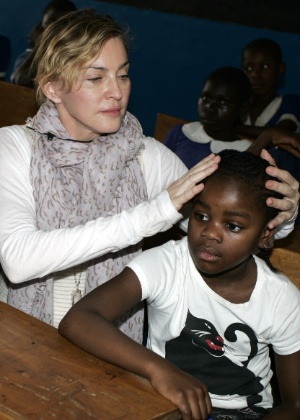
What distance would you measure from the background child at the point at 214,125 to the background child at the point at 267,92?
56 centimetres

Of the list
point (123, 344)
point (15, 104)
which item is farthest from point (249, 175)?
point (15, 104)

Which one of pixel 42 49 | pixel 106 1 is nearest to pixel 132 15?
pixel 106 1

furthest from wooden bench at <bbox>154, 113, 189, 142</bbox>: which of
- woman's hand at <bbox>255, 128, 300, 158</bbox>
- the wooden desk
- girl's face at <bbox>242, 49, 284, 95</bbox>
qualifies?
the wooden desk

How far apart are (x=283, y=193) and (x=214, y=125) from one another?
176 cm

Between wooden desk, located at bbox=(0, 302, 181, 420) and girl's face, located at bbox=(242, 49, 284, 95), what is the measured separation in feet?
10.2

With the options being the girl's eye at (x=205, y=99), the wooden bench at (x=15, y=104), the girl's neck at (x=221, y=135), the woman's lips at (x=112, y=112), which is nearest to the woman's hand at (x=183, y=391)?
the woman's lips at (x=112, y=112)

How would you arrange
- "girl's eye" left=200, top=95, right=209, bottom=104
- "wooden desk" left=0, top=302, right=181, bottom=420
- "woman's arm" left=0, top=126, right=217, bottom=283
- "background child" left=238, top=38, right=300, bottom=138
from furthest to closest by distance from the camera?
"background child" left=238, top=38, right=300, bottom=138 → "girl's eye" left=200, top=95, right=209, bottom=104 → "woman's arm" left=0, top=126, right=217, bottom=283 → "wooden desk" left=0, top=302, right=181, bottom=420

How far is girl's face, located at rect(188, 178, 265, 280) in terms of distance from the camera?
186 cm

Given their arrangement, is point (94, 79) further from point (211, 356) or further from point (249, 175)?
point (211, 356)

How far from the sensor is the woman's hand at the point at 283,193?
1.92 meters

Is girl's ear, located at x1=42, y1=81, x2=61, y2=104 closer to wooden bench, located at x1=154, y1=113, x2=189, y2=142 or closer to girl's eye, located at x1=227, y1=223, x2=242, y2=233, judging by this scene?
girl's eye, located at x1=227, y1=223, x2=242, y2=233

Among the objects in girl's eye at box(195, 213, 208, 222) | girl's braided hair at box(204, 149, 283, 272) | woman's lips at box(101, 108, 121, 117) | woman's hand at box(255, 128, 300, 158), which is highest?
woman's lips at box(101, 108, 121, 117)

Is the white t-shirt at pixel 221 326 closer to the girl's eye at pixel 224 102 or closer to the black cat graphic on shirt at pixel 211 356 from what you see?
the black cat graphic on shirt at pixel 211 356

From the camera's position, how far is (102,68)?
2164mm
